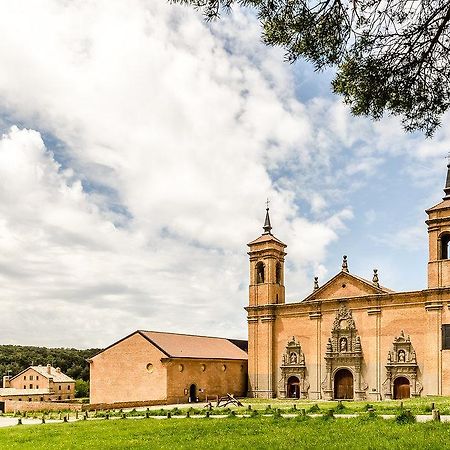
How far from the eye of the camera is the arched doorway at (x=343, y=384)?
44.9 metres

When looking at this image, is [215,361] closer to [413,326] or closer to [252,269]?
[252,269]

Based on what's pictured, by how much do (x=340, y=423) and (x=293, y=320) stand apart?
94.6ft

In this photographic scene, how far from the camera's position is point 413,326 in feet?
138

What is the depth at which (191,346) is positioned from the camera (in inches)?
2061

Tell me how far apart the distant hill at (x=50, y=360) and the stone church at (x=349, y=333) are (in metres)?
60.5

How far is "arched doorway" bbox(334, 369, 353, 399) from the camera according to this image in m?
44.9

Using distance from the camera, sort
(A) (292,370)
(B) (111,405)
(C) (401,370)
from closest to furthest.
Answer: (B) (111,405) < (C) (401,370) < (A) (292,370)

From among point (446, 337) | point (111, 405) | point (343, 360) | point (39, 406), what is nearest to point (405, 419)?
point (446, 337)

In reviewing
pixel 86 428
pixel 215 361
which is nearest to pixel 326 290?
pixel 215 361

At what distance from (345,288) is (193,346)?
14.7m

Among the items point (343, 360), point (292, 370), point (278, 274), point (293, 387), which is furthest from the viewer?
point (278, 274)

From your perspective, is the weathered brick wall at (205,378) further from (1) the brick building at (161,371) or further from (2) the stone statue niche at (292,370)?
(2) the stone statue niche at (292,370)

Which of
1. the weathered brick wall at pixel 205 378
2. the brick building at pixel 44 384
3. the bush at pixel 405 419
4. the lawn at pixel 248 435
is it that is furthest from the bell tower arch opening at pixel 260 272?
the brick building at pixel 44 384

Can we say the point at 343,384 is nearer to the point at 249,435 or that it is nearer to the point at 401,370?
the point at 401,370
